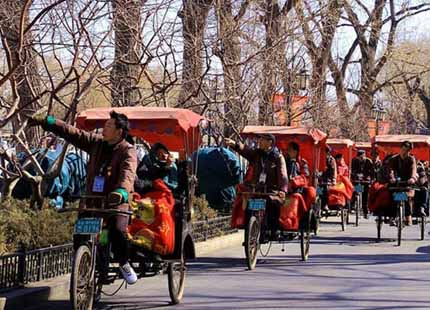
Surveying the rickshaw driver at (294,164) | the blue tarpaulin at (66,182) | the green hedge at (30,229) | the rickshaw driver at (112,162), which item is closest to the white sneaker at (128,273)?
the rickshaw driver at (112,162)

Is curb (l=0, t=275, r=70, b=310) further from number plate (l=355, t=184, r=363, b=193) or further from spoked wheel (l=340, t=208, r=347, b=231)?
number plate (l=355, t=184, r=363, b=193)

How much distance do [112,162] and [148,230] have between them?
1063 millimetres

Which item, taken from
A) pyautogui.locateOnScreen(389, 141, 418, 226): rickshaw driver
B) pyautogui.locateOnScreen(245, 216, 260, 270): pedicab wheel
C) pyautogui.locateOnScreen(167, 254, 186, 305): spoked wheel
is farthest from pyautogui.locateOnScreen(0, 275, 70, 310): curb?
pyautogui.locateOnScreen(389, 141, 418, 226): rickshaw driver

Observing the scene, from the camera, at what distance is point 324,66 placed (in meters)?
27.9

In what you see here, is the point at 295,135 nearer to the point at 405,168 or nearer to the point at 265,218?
the point at 405,168

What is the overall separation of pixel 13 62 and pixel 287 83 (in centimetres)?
1323

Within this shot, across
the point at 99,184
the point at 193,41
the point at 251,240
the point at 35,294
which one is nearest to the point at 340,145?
the point at 193,41

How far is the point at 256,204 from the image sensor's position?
47.7 feet

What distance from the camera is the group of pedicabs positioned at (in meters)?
9.78

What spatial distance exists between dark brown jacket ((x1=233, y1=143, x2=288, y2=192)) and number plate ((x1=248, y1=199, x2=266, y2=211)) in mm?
386

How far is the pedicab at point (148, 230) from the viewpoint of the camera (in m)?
9.41

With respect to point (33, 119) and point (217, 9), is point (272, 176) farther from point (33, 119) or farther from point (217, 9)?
point (33, 119)

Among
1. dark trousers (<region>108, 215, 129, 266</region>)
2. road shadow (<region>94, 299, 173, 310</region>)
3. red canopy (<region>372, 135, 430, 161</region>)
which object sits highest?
red canopy (<region>372, 135, 430, 161</region>)

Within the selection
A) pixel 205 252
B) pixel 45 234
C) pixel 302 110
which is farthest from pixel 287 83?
pixel 45 234
